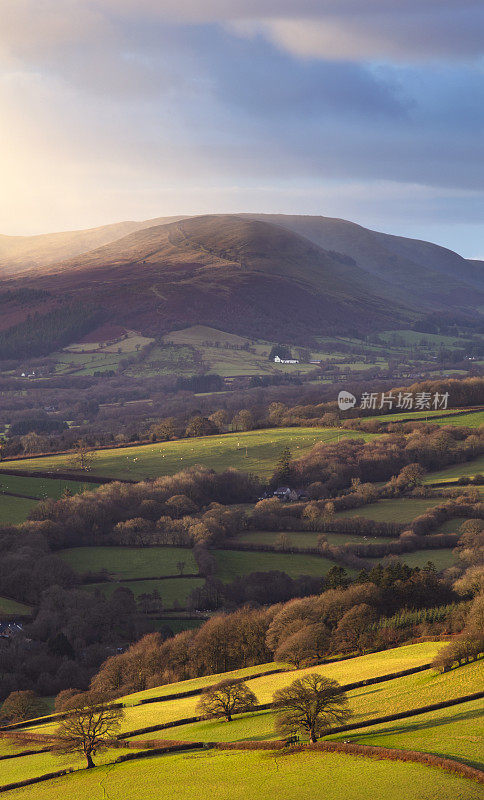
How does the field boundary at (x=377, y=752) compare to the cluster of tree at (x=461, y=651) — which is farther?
the cluster of tree at (x=461, y=651)

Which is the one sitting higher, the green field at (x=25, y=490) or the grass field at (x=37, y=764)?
the grass field at (x=37, y=764)

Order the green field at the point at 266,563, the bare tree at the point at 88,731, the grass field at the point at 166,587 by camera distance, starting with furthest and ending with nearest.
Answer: the green field at the point at 266,563 → the grass field at the point at 166,587 → the bare tree at the point at 88,731

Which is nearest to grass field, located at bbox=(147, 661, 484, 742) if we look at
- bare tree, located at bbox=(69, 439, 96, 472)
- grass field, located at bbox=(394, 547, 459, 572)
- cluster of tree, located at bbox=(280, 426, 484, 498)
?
grass field, located at bbox=(394, 547, 459, 572)

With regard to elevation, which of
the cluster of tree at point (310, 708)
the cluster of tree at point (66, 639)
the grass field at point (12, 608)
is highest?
the cluster of tree at point (310, 708)

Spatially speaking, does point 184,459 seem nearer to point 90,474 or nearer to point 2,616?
point 90,474

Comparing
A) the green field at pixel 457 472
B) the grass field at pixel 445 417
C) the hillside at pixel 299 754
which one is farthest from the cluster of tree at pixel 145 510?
the hillside at pixel 299 754

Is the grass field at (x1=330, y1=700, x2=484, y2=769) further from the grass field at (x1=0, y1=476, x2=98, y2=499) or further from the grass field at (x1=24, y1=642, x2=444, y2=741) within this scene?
the grass field at (x1=0, y1=476, x2=98, y2=499)

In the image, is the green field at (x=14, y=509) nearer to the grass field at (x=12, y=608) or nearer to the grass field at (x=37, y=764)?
the grass field at (x=12, y=608)

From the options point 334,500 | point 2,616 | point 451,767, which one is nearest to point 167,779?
point 451,767
